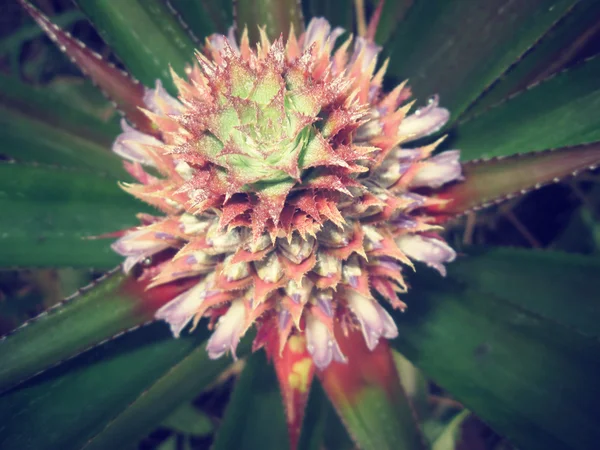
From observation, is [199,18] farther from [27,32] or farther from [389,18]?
[27,32]

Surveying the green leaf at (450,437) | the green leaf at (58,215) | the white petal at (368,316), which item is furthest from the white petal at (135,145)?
the green leaf at (450,437)

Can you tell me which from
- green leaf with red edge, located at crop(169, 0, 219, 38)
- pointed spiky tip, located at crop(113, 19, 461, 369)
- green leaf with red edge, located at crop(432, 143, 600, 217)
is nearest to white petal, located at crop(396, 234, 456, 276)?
pointed spiky tip, located at crop(113, 19, 461, 369)

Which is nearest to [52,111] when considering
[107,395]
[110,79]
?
[110,79]

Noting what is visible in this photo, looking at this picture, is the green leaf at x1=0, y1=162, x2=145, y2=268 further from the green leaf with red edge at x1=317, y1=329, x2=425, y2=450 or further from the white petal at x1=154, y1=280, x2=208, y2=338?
the green leaf with red edge at x1=317, y1=329, x2=425, y2=450

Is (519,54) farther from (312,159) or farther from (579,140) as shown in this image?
(312,159)

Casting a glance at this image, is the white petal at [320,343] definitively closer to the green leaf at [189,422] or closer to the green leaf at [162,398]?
the green leaf at [162,398]
